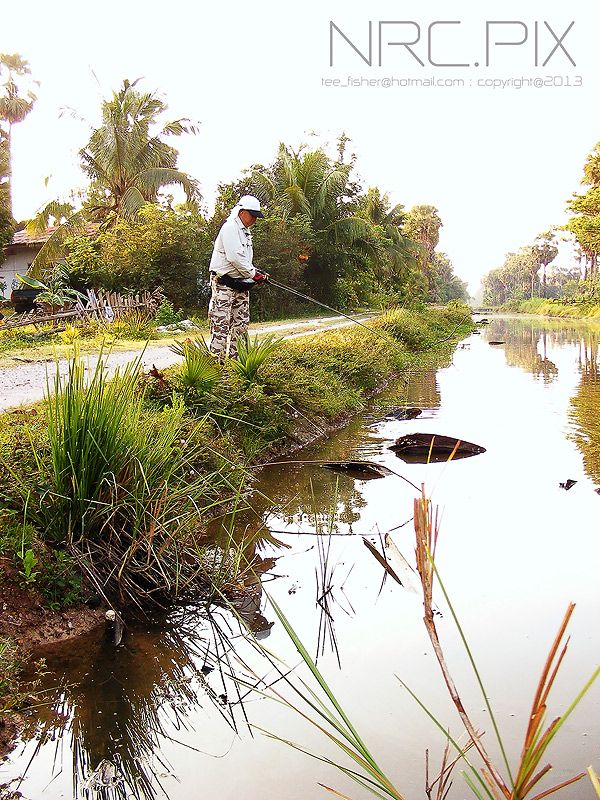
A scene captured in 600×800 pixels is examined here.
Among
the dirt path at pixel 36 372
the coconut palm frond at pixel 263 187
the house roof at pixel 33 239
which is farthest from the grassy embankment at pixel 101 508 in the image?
the coconut palm frond at pixel 263 187

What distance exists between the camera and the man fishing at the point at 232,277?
777cm

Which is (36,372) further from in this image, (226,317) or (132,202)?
(132,202)

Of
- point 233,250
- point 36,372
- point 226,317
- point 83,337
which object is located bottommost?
point 36,372

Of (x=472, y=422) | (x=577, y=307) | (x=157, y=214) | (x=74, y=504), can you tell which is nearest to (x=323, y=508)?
(x=74, y=504)

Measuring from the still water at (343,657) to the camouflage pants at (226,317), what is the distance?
6.85 ft

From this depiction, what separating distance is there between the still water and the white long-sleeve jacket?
240 cm

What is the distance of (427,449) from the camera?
7648mm

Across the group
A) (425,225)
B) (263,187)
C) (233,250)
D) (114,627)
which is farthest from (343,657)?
(425,225)

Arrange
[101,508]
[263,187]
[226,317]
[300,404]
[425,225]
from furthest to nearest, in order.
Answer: [425,225], [263,187], [300,404], [226,317], [101,508]

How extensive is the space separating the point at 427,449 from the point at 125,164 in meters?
20.1

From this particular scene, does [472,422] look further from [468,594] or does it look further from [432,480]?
[468,594]

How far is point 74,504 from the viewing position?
158 inches

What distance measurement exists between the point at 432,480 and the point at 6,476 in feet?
12.4

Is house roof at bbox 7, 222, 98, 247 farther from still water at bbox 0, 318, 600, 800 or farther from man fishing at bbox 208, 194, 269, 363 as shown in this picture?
still water at bbox 0, 318, 600, 800
